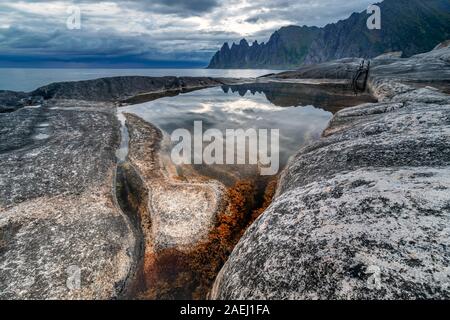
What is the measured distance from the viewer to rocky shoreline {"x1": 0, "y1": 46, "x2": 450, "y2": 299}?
9945mm

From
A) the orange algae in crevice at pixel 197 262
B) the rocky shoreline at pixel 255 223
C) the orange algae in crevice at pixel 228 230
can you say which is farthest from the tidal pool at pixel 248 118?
the orange algae in crevice at pixel 197 262

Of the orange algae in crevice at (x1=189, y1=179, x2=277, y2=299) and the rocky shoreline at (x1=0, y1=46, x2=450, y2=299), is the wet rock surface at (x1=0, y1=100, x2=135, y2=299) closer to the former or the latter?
the rocky shoreline at (x1=0, y1=46, x2=450, y2=299)

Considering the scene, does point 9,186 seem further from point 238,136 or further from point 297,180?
point 238,136

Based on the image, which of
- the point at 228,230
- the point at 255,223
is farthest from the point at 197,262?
the point at 255,223

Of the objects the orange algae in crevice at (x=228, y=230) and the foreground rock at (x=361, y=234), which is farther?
the orange algae in crevice at (x=228, y=230)

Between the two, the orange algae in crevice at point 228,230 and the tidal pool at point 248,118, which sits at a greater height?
the tidal pool at point 248,118

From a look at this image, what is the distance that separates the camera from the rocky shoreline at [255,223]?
9.95m

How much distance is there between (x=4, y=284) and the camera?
14766 millimetres

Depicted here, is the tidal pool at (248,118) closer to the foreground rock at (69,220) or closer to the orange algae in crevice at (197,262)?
the orange algae in crevice at (197,262)

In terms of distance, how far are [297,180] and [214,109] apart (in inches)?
1873

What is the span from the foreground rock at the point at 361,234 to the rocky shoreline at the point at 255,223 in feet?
0.17

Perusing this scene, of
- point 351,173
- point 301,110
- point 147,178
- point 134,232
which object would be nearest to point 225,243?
point 134,232

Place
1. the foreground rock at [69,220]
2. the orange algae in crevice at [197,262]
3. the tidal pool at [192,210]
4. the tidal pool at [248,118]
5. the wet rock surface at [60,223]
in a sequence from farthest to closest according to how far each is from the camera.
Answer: the tidal pool at [248,118] < the tidal pool at [192,210] < the orange algae in crevice at [197,262] < the foreground rock at [69,220] < the wet rock surface at [60,223]

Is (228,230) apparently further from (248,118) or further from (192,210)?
(248,118)
